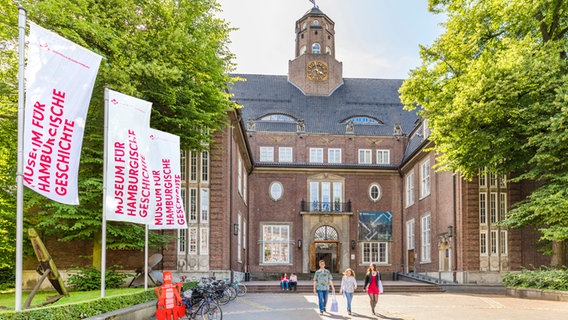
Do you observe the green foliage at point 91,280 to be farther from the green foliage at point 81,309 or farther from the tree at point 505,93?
the tree at point 505,93

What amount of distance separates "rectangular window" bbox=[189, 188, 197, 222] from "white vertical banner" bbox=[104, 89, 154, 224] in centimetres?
1215

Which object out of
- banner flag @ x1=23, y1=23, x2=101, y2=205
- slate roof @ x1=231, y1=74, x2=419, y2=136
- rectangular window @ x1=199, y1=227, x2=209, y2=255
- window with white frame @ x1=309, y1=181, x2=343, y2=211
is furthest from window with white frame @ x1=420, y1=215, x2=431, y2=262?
banner flag @ x1=23, y1=23, x2=101, y2=205

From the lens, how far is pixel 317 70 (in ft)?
169

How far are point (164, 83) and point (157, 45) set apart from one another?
5.02 feet

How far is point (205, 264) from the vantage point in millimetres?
28188

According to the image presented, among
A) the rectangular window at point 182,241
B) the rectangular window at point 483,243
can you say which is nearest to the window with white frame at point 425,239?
the rectangular window at point 483,243

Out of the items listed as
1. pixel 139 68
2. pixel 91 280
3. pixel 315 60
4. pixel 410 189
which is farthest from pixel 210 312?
pixel 315 60

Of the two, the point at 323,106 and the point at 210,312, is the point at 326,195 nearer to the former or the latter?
the point at 323,106

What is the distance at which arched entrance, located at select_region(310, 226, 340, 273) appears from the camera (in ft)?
151

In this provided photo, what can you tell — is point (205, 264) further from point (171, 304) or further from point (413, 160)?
point (413, 160)

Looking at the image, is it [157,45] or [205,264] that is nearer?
[157,45]

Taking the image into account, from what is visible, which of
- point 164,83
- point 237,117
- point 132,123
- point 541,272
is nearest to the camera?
point 132,123

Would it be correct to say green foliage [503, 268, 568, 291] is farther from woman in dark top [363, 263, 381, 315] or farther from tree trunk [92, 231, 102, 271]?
tree trunk [92, 231, 102, 271]

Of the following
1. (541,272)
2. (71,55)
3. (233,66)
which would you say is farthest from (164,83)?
(541,272)
